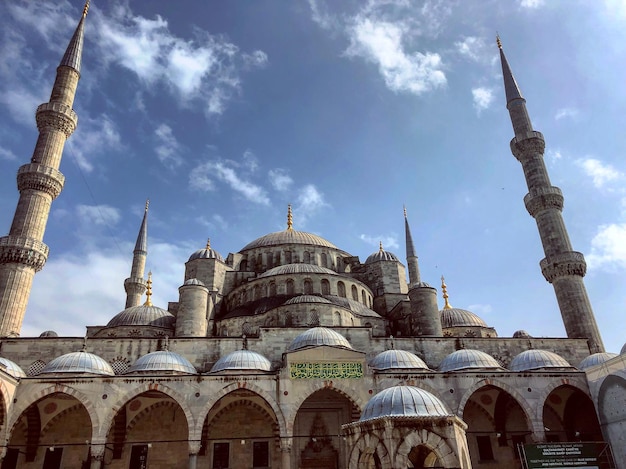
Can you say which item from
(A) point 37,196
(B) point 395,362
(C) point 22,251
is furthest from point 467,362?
(A) point 37,196

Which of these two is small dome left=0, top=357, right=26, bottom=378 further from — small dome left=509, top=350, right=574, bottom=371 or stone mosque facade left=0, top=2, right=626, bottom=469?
small dome left=509, top=350, right=574, bottom=371

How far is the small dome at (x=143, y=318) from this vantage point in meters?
19.9

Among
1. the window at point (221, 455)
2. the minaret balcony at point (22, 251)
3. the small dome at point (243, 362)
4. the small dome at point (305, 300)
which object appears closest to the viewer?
the small dome at point (243, 362)

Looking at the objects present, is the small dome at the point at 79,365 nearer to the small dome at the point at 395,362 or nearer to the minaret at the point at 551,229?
the small dome at the point at 395,362

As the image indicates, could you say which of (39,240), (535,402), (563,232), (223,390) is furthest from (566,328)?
(39,240)

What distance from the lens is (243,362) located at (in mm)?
14938

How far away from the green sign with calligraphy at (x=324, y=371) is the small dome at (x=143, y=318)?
7718 mm

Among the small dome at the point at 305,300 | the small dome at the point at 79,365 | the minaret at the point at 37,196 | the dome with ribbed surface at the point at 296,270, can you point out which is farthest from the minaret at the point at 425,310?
the minaret at the point at 37,196

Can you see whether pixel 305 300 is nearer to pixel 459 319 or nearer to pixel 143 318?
pixel 143 318

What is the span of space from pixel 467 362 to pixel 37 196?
17.8 metres

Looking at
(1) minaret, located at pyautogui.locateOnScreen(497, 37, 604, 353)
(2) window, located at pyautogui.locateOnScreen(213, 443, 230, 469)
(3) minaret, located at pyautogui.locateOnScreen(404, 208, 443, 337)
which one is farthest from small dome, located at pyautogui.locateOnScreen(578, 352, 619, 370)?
(2) window, located at pyautogui.locateOnScreen(213, 443, 230, 469)

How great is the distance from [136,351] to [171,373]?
10.1ft

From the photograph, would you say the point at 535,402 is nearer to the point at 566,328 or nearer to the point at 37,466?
the point at 566,328

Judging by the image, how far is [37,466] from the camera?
49.7ft
